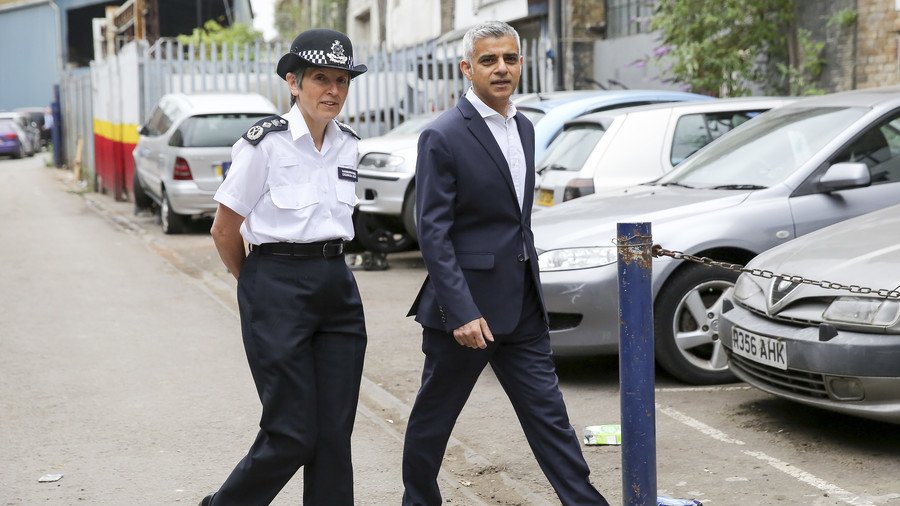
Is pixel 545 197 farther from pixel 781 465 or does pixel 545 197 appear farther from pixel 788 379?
pixel 781 465

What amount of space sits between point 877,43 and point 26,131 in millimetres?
39967

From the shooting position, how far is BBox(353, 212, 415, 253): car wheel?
1268 centimetres

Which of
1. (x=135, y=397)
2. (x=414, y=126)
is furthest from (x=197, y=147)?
(x=135, y=397)

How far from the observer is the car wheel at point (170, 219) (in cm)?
1626

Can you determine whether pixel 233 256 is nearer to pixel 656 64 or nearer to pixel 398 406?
pixel 398 406

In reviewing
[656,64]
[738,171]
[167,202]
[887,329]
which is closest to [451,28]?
[656,64]

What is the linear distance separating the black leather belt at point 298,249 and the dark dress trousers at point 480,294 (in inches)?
14.7

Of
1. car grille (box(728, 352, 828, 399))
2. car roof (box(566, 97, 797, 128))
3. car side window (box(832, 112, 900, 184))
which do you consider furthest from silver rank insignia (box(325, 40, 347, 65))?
car roof (box(566, 97, 797, 128))

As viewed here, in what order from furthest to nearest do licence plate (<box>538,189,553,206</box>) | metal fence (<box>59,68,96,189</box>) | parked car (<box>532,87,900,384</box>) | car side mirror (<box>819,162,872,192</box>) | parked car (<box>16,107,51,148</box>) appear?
parked car (<box>16,107,51,148</box>), metal fence (<box>59,68,96,189</box>), licence plate (<box>538,189,553,206</box>), parked car (<box>532,87,900,384</box>), car side mirror (<box>819,162,872,192</box>)

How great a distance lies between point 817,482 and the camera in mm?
5215

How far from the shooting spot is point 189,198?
15.7 meters

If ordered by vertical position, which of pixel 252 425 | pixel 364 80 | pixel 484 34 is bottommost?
pixel 252 425

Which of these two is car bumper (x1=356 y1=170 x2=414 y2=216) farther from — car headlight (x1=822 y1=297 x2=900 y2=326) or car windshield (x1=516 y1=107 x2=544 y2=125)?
car headlight (x1=822 y1=297 x2=900 y2=326)

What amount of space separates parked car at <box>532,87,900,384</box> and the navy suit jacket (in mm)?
2518
